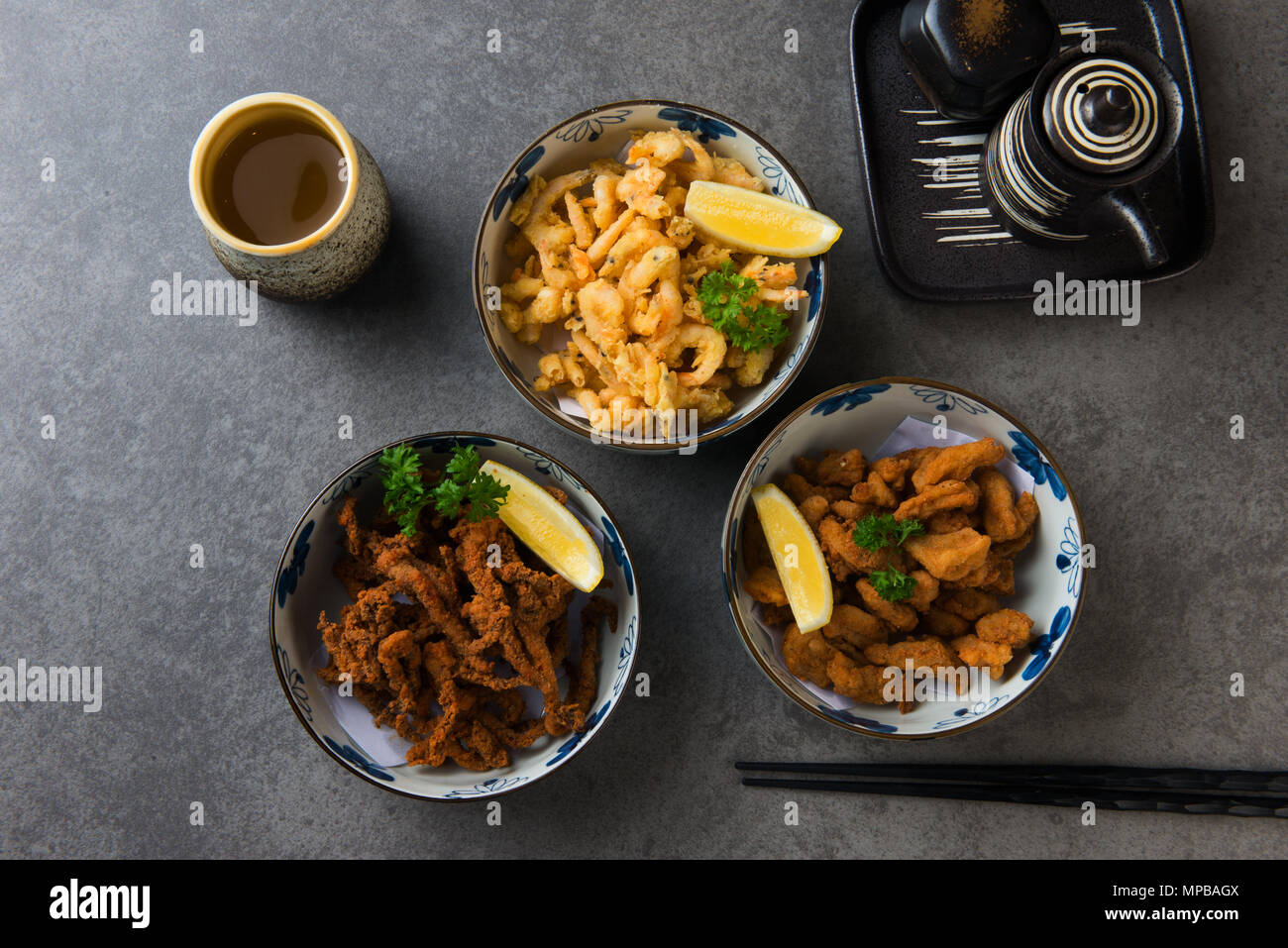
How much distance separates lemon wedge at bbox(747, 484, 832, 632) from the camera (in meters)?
1.76

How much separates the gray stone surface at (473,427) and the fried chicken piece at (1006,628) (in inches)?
15.5

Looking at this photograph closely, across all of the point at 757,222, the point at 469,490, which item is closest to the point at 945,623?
the point at 757,222

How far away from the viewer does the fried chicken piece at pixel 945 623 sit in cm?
186

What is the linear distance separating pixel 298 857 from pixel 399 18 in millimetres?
2027

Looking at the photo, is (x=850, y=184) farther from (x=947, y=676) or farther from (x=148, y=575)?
(x=148, y=575)

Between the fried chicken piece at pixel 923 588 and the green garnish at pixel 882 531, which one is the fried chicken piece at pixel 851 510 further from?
the fried chicken piece at pixel 923 588

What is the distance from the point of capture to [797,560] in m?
1.79

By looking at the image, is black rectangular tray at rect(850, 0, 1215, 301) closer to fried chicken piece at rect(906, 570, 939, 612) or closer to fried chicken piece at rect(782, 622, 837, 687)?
fried chicken piece at rect(906, 570, 939, 612)

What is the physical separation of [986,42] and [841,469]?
99 cm

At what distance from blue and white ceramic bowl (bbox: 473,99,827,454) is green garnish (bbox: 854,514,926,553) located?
32cm

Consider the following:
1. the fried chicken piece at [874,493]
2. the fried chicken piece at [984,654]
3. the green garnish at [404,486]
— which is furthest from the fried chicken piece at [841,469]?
the green garnish at [404,486]

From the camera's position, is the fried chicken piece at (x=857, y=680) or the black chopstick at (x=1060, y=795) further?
the black chopstick at (x=1060, y=795)

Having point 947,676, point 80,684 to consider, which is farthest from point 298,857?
point 947,676

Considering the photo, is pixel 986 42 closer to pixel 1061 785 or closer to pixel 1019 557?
pixel 1019 557
